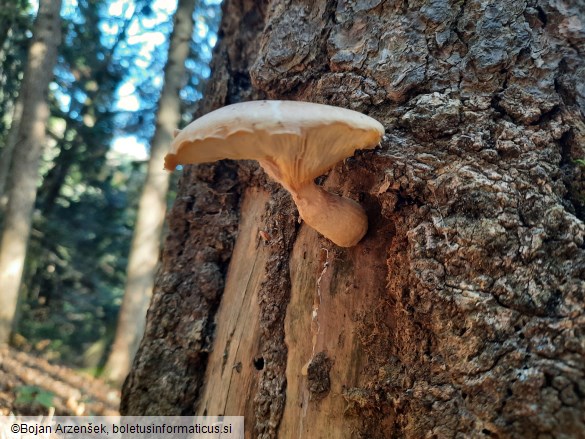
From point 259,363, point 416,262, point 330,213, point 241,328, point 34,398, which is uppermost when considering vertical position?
point 330,213

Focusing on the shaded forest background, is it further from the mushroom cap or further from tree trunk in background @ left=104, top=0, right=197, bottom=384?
the mushroom cap

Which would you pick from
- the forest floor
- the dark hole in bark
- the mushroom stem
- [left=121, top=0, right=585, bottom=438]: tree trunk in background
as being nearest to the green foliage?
the forest floor

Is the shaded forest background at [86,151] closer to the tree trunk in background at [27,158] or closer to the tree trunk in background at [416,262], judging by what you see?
the tree trunk in background at [27,158]

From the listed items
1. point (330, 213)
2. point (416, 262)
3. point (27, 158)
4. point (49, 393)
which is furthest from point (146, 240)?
point (416, 262)

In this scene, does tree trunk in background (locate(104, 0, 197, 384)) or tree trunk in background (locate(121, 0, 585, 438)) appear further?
tree trunk in background (locate(104, 0, 197, 384))

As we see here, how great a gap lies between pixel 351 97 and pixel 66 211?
1316 cm

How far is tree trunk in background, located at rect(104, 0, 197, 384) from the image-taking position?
8.20 meters

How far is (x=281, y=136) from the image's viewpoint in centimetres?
153

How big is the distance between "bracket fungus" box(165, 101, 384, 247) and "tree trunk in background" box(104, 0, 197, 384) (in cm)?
701

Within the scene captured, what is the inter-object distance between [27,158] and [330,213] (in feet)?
30.3

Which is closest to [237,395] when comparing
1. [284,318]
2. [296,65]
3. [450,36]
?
[284,318]

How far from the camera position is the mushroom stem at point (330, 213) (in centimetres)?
186

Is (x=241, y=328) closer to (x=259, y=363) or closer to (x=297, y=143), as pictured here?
(x=259, y=363)

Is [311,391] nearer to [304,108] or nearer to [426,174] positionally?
[426,174]
